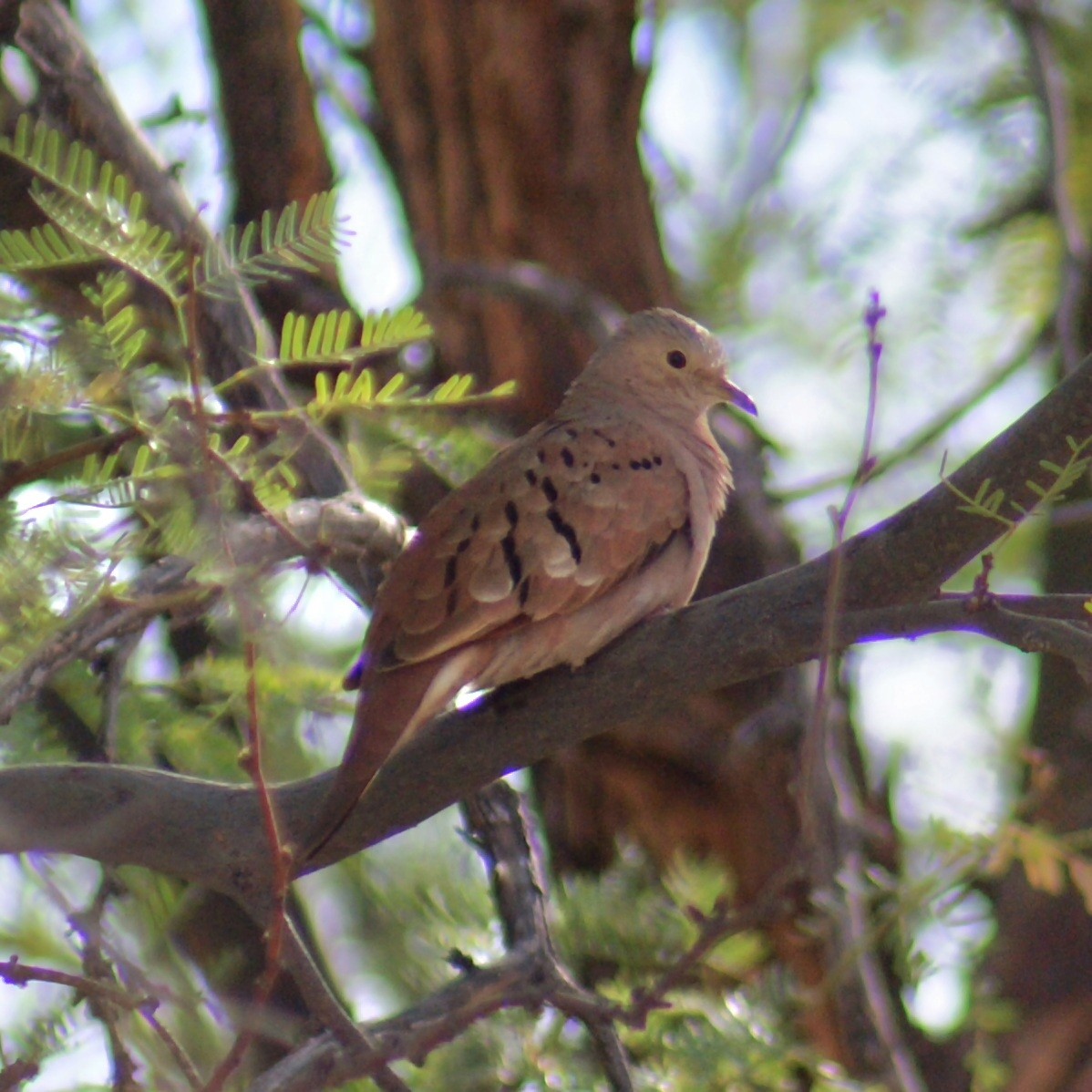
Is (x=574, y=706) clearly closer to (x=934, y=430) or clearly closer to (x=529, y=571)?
(x=529, y=571)

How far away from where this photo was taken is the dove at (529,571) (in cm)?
321

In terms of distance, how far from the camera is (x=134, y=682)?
3.95m

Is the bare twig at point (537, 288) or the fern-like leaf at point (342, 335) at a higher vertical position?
the bare twig at point (537, 288)

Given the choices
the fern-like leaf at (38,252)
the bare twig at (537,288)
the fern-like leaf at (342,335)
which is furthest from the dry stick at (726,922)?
the bare twig at (537,288)

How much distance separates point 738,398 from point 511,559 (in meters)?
1.30

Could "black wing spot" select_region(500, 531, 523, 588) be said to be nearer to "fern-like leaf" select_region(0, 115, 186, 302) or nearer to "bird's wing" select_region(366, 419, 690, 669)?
"bird's wing" select_region(366, 419, 690, 669)

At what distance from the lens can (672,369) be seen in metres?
4.56

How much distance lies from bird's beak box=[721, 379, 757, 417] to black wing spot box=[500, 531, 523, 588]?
48.9 inches

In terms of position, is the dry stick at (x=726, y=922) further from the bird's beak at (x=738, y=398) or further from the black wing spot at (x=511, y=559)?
the bird's beak at (x=738, y=398)

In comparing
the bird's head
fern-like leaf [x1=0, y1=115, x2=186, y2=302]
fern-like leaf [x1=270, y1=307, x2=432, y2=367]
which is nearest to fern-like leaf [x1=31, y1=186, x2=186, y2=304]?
fern-like leaf [x1=0, y1=115, x2=186, y2=302]

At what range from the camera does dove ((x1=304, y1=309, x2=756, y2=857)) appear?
3209 mm

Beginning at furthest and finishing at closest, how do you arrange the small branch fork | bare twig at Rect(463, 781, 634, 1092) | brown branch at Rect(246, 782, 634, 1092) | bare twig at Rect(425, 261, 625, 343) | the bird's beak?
bare twig at Rect(425, 261, 625, 343), the bird's beak, bare twig at Rect(463, 781, 634, 1092), brown branch at Rect(246, 782, 634, 1092), the small branch fork

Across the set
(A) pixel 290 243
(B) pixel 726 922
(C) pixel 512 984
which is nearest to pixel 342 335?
(A) pixel 290 243

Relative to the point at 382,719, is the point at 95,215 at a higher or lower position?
higher
